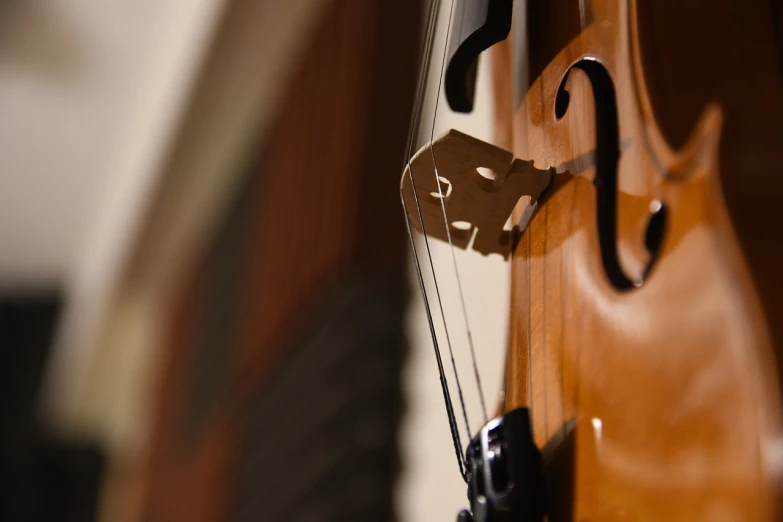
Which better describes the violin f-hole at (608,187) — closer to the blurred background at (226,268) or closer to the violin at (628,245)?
the violin at (628,245)

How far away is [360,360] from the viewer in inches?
34.0

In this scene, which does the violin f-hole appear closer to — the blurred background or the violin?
the violin

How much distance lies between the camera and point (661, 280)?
256 millimetres

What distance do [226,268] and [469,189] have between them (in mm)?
1235

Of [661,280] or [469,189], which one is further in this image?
[469,189]

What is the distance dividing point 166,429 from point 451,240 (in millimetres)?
1427

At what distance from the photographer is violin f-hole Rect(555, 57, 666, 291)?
27 centimetres

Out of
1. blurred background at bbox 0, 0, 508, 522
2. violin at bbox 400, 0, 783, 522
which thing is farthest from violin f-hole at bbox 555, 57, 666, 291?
blurred background at bbox 0, 0, 508, 522

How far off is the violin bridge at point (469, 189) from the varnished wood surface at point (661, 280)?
0.02m

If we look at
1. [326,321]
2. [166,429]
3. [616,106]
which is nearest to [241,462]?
[326,321]

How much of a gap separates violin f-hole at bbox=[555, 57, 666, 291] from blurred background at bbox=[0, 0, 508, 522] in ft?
0.40

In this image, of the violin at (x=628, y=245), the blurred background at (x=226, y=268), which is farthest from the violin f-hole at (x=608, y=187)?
the blurred background at (x=226, y=268)

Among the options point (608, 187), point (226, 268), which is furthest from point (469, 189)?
point (226, 268)

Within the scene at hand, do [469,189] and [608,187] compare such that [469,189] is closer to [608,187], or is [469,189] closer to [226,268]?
[608,187]
